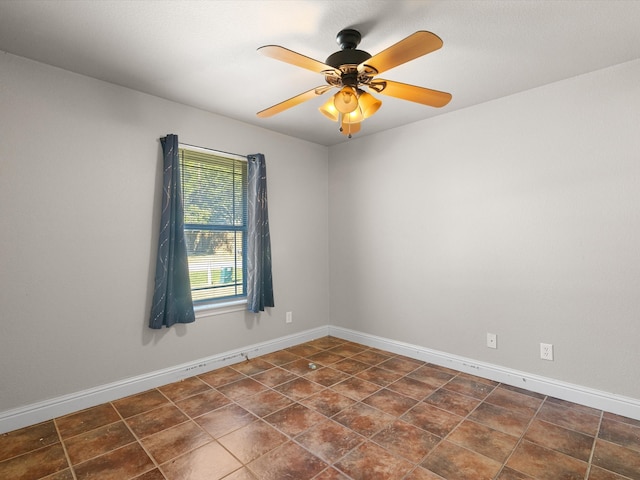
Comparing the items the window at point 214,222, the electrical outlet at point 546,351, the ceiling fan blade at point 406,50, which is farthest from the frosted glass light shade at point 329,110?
the electrical outlet at point 546,351

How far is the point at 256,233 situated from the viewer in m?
3.39

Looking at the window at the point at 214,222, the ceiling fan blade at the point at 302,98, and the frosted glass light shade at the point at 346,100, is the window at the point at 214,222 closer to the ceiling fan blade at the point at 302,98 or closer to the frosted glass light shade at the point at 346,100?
the ceiling fan blade at the point at 302,98

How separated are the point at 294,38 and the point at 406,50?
2.66ft

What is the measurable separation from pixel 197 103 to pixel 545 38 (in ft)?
8.56

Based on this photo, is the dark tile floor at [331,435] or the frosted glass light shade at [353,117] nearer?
the dark tile floor at [331,435]

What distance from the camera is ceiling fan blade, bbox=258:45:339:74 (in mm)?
1544

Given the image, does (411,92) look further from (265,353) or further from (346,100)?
(265,353)

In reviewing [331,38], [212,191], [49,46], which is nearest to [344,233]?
[212,191]

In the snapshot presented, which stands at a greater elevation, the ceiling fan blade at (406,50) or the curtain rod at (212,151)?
the curtain rod at (212,151)

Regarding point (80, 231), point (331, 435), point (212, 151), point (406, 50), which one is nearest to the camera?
point (406, 50)

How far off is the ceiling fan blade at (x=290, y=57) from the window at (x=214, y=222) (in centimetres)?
176

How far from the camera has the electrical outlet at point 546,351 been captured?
2.63 meters

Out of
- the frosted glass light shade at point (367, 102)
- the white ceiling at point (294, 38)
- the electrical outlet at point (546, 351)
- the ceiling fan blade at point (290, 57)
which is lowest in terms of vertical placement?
the electrical outlet at point (546, 351)

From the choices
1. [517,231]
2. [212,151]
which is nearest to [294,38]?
[212,151]
